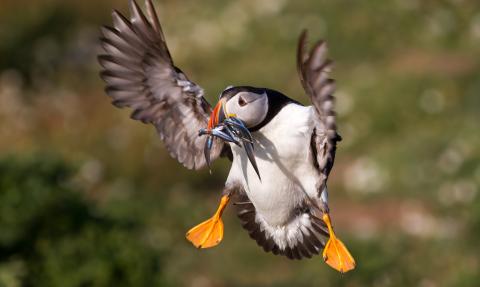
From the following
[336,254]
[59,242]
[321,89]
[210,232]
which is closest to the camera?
[321,89]

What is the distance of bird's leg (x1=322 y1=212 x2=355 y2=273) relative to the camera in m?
3.35

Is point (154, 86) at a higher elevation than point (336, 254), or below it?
higher

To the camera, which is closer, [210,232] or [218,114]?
[218,114]

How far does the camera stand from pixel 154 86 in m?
3.70

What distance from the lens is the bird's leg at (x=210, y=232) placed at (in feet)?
11.6

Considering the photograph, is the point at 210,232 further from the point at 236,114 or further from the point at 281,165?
the point at 236,114

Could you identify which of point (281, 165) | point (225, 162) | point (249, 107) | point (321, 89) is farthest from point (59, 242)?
point (225, 162)

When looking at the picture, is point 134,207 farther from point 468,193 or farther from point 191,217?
point 468,193

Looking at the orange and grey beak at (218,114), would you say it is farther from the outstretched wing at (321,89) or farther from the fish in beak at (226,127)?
the outstretched wing at (321,89)

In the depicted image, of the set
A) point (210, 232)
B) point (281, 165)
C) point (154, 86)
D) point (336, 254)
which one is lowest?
point (336, 254)

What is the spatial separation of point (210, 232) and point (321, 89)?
86cm

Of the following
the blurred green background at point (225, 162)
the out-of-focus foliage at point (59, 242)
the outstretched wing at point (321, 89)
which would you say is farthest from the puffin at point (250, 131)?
the out-of-focus foliage at point (59, 242)

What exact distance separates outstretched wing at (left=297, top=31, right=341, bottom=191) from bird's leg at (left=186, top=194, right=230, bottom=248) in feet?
1.51

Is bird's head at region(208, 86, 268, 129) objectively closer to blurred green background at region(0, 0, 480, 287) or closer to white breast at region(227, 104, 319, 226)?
white breast at region(227, 104, 319, 226)
